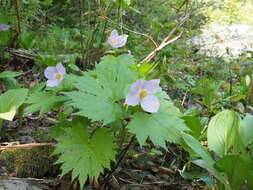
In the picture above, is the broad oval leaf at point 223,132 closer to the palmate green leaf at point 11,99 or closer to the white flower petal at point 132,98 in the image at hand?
the white flower petal at point 132,98

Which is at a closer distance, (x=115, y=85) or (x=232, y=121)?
(x=115, y=85)

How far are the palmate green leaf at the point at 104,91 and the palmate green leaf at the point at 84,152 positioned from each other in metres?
0.08

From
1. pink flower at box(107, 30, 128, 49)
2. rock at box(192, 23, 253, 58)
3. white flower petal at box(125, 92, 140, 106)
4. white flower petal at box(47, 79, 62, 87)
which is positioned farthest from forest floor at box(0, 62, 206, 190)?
rock at box(192, 23, 253, 58)

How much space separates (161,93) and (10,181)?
741 mm

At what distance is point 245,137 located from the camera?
1285mm

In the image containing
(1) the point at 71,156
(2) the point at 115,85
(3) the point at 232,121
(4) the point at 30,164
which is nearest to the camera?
(1) the point at 71,156

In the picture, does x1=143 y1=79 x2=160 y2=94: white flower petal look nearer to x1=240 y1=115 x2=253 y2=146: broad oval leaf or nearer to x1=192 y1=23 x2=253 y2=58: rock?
x1=240 y1=115 x2=253 y2=146: broad oval leaf

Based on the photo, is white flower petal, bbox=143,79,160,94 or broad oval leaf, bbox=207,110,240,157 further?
broad oval leaf, bbox=207,110,240,157

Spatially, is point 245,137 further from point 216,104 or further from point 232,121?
point 216,104

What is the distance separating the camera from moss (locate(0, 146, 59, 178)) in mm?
1323

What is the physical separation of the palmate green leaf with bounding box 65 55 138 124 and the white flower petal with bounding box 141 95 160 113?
0.09 meters

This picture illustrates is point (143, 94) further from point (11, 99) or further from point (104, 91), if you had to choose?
point (11, 99)

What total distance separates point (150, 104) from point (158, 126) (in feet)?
0.27

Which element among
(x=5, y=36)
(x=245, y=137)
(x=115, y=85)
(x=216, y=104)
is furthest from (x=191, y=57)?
(x=115, y=85)
